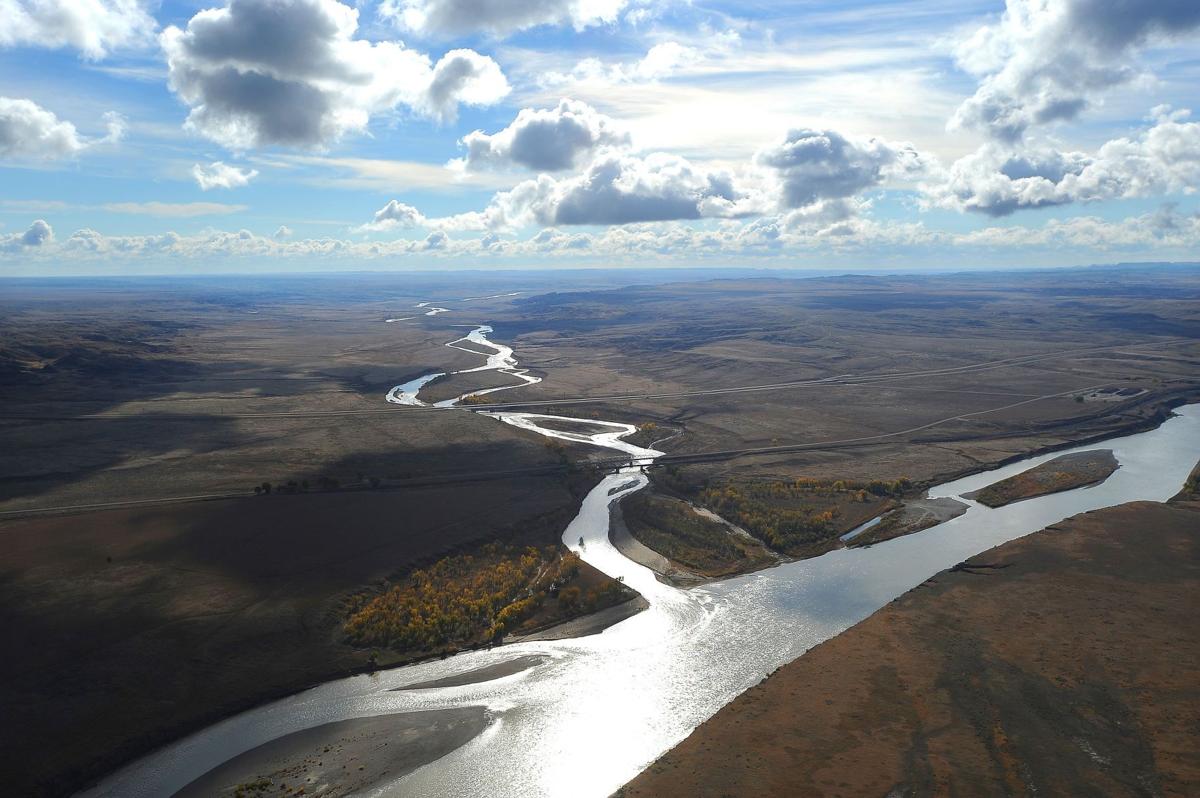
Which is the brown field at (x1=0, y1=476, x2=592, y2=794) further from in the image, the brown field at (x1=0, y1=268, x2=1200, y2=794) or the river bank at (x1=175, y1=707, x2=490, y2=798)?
the river bank at (x1=175, y1=707, x2=490, y2=798)

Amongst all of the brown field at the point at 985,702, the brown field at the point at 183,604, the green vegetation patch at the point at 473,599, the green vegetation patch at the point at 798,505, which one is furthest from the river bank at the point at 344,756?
the green vegetation patch at the point at 798,505

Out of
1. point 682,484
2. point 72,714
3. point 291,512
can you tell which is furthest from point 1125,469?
point 72,714

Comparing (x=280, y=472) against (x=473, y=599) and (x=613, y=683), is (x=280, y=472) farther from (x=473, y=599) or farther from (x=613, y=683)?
(x=613, y=683)

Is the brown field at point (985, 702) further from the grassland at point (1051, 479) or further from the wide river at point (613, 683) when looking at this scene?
the grassland at point (1051, 479)

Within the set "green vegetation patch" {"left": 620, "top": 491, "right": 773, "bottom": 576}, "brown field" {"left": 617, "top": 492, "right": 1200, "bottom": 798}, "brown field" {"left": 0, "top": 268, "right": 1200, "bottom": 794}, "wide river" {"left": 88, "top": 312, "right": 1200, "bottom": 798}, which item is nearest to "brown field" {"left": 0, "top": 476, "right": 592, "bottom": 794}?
"brown field" {"left": 0, "top": 268, "right": 1200, "bottom": 794}

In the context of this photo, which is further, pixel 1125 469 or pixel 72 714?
pixel 1125 469

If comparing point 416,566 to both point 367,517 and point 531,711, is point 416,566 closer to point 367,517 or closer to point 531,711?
point 367,517

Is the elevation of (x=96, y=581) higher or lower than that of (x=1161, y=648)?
higher
